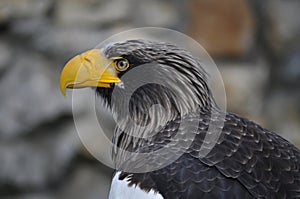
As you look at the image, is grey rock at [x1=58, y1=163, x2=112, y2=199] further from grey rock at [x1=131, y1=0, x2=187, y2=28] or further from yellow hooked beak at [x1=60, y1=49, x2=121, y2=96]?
yellow hooked beak at [x1=60, y1=49, x2=121, y2=96]

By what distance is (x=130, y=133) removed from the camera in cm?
221

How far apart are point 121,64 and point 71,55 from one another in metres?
1.00

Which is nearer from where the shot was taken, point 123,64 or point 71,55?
point 123,64

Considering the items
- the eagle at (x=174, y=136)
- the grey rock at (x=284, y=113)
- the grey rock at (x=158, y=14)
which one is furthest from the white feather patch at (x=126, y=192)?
the grey rock at (x=284, y=113)

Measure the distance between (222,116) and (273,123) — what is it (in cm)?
116

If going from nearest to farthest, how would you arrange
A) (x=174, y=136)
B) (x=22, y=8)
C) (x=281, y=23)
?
1. (x=174, y=136)
2. (x=22, y=8)
3. (x=281, y=23)

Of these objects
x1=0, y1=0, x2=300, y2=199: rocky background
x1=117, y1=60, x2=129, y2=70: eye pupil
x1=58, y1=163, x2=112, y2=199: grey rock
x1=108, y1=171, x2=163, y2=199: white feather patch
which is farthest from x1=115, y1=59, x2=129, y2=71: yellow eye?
x1=58, y1=163, x2=112, y2=199: grey rock

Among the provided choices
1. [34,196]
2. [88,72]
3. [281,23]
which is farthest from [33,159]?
[281,23]

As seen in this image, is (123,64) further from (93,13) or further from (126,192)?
(93,13)

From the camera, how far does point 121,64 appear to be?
2188 millimetres

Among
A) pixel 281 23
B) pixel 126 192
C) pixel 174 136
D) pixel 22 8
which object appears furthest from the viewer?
pixel 281 23

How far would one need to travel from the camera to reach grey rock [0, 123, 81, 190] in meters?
3.20

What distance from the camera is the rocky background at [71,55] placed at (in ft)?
10.3

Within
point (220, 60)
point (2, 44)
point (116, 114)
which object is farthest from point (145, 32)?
point (116, 114)
